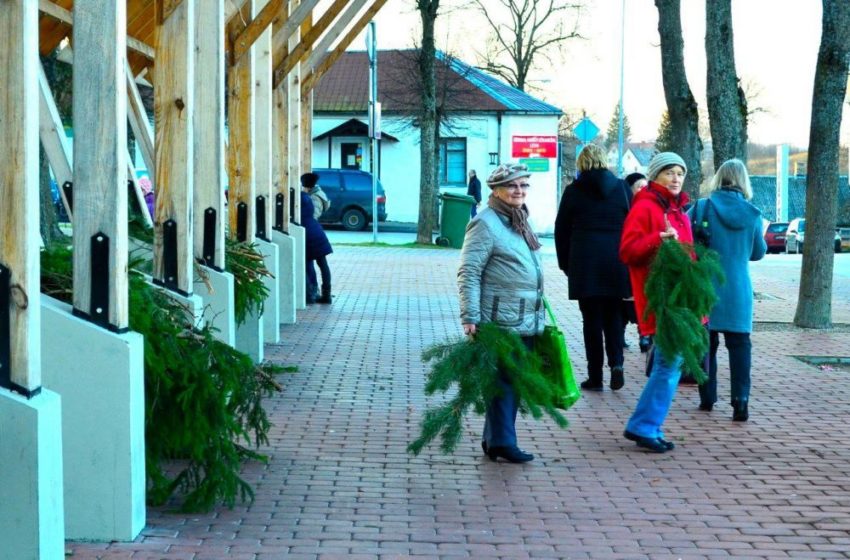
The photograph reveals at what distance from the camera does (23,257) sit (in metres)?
5.14

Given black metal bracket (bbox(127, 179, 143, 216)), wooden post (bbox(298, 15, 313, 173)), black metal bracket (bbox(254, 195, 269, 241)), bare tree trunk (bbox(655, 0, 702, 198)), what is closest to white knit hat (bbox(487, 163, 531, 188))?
black metal bracket (bbox(127, 179, 143, 216))

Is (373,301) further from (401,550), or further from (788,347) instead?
(401,550)

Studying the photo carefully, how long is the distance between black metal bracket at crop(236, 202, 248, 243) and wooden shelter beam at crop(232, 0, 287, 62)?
1349 mm

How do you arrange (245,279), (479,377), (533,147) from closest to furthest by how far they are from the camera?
(479,377), (245,279), (533,147)

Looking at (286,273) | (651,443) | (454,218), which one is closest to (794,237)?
(454,218)

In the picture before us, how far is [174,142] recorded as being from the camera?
7918mm

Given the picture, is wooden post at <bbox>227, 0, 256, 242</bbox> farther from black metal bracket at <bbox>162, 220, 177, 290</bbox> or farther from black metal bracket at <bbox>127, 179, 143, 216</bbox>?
black metal bracket at <bbox>162, 220, 177, 290</bbox>

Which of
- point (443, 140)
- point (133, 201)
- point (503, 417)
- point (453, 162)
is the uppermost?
point (443, 140)

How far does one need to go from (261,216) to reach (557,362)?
6.69 metres

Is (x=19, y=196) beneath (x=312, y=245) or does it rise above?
above

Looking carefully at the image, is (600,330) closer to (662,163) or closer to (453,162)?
(662,163)

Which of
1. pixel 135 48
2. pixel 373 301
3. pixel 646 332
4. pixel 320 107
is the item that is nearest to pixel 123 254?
pixel 646 332

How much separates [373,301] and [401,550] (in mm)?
12826

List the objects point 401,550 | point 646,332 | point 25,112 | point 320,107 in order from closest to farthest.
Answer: point 25,112 < point 401,550 < point 646,332 < point 320,107
